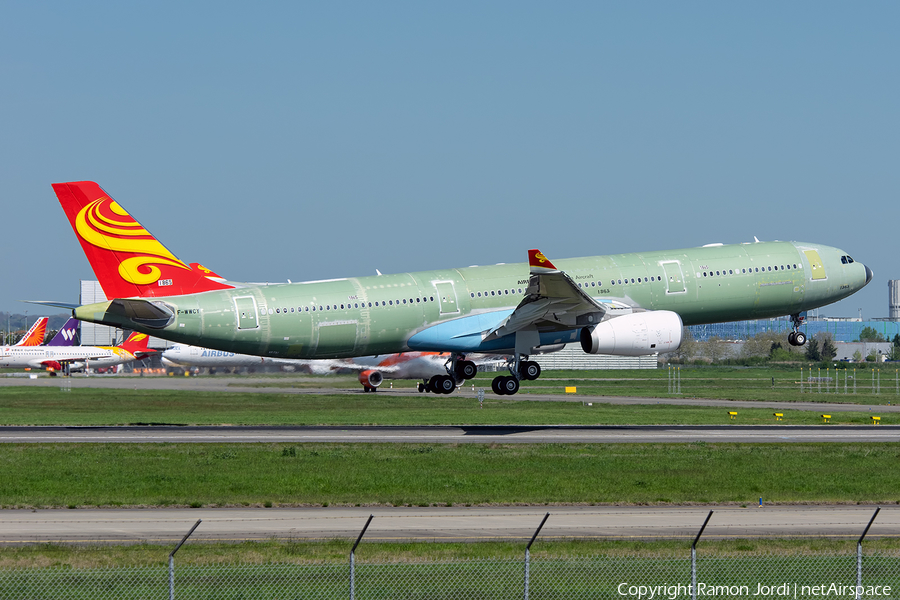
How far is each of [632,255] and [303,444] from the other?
776 inches

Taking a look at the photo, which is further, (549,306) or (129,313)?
(549,306)

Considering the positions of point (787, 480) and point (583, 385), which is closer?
point (787, 480)

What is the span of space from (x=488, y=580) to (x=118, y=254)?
32613 mm

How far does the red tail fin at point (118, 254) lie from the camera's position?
155 ft

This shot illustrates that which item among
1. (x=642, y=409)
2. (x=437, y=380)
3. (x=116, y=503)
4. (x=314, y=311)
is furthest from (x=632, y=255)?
(x=116, y=503)

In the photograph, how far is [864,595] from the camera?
1942 centimetres

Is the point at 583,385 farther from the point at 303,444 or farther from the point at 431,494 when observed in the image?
the point at 431,494

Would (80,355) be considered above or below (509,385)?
below

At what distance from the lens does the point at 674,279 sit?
5222 cm

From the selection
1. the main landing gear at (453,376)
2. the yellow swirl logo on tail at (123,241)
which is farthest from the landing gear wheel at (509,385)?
the yellow swirl logo on tail at (123,241)

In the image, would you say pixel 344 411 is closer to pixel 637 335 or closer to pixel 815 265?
pixel 637 335

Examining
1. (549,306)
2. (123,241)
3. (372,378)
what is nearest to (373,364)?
(372,378)

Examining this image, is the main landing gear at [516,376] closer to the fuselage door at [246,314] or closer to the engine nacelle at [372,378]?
the fuselage door at [246,314]

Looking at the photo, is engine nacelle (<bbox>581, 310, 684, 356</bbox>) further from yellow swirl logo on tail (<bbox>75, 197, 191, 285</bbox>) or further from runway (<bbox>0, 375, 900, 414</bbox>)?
runway (<bbox>0, 375, 900, 414</bbox>)
